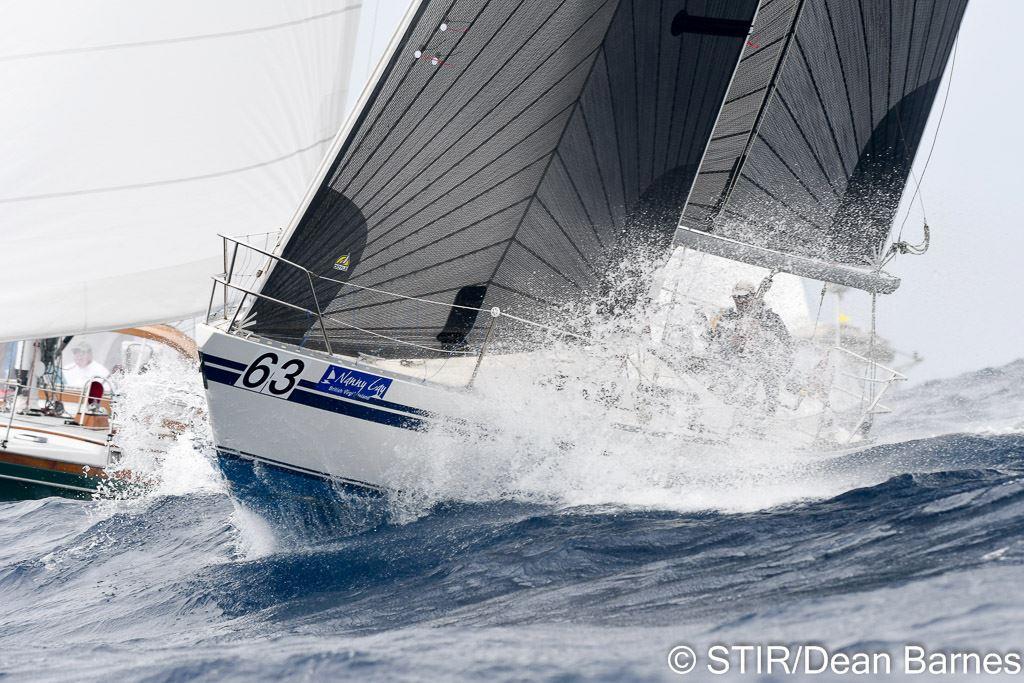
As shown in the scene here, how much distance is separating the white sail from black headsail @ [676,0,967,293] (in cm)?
329

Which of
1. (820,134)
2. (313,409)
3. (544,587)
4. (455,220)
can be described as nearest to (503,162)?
(455,220)

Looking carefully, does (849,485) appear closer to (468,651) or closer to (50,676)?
(468,651)

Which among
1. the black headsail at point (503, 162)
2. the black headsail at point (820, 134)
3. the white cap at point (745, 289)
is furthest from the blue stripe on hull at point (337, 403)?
the white cap at point (745, 289)

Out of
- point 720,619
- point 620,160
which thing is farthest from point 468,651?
point 620,160

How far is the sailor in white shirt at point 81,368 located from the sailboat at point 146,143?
6924 millimetres

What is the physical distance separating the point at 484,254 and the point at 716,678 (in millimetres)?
3456

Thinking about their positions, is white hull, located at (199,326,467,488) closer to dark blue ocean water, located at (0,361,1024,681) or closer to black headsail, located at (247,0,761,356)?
black headsail, located at (247,0,761,356)

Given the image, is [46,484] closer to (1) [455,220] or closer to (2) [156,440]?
(2) [156,440]

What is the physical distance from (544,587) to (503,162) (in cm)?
263

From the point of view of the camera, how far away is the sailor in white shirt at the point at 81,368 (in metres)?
13.9

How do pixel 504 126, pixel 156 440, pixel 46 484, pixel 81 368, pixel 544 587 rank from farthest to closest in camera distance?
1. pixel 81 368
2. pixel 156 440
3. pixel 46 484
4. pixel 504 126
5. pixel 544 587

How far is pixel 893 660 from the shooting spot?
272 cm

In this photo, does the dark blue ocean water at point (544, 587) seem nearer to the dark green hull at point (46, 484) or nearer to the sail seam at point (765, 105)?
the sail seam at point (765, 105)

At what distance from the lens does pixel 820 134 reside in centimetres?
770
